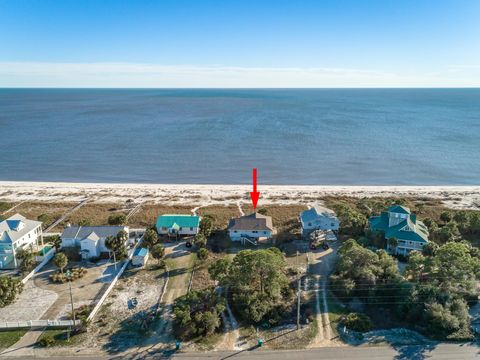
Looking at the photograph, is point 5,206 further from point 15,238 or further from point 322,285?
point 322,285

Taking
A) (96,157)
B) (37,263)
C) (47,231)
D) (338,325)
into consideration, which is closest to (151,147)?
(96,157)

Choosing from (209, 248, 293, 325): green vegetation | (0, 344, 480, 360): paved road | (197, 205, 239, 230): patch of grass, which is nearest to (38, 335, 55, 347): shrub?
(0, 344, 480, 360): paved road

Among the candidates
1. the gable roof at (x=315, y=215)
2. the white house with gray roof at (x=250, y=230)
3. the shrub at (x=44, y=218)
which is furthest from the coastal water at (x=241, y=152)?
the white house with gray roof at (x=250, y=230)

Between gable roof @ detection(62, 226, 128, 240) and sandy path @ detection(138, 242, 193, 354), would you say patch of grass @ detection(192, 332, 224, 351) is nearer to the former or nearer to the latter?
sandy path @ detection(138, 242, 193, 354)

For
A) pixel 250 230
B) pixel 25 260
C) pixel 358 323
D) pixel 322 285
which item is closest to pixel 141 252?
pixel 25 260

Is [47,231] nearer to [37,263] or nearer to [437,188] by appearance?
[37,263]

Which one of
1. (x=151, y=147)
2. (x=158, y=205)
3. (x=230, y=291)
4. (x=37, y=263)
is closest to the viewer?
(x=230, y=291)

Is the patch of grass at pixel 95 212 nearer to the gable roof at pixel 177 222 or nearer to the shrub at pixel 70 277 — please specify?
the gable roof at pixel 177 222
